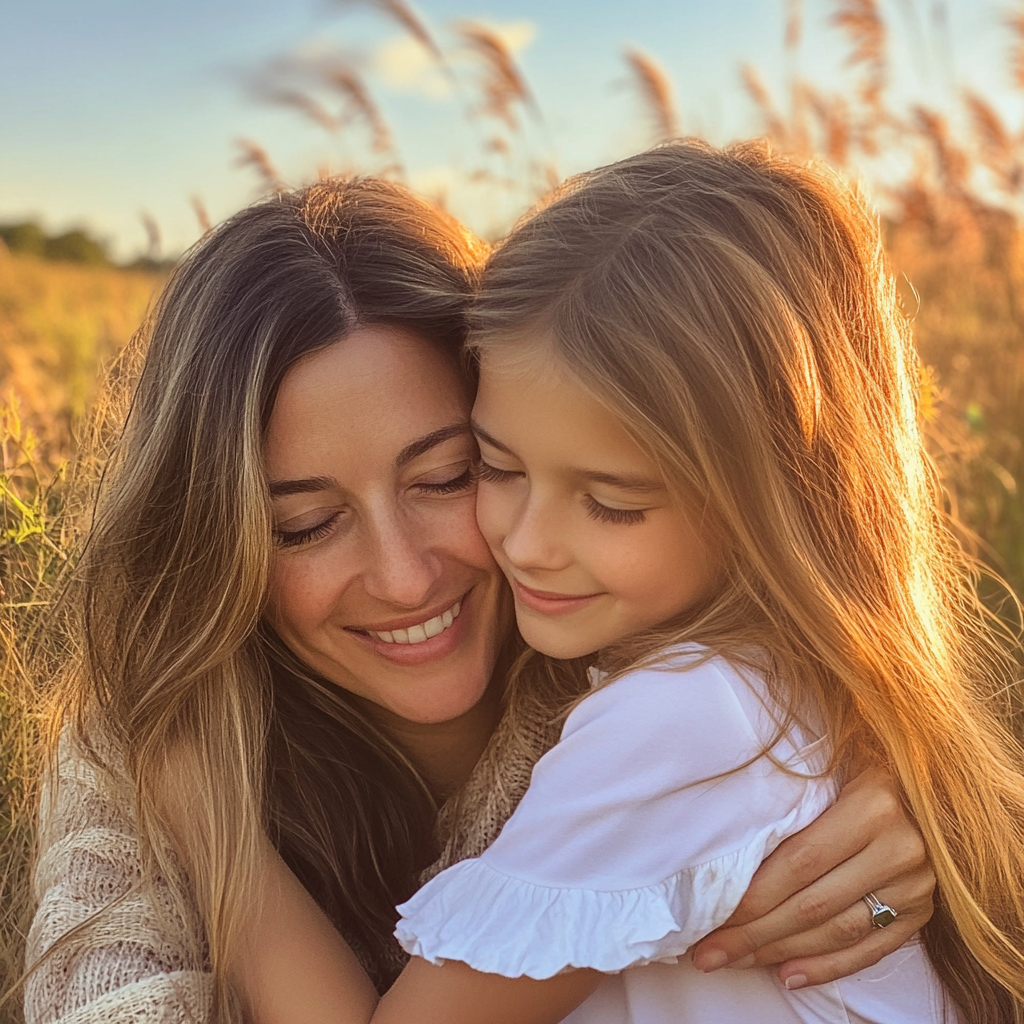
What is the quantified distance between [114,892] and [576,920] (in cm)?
98

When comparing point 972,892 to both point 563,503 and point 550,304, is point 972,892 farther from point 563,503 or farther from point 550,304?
point 550,304

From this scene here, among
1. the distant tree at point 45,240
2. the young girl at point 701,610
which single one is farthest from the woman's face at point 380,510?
the distant tree at point 45,240

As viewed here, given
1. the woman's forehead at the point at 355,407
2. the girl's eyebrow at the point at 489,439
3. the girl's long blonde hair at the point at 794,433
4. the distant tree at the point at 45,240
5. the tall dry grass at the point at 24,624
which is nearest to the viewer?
the girl's long blonde hair at the point at 794,433

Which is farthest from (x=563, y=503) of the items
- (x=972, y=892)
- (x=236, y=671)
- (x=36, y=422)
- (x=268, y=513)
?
(x=36, y=422)

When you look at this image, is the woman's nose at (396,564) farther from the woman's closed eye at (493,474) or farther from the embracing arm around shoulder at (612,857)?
the embracing arm around shoulder at (612,857)

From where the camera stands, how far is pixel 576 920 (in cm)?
173

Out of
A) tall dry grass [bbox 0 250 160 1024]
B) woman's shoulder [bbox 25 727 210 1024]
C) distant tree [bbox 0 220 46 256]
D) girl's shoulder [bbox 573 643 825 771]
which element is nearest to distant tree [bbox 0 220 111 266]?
distant tree [bbox 0 220 46 256]

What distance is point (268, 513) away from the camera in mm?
2166

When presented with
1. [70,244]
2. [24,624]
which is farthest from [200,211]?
[70,244]

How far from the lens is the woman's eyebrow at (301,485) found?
7.20ft

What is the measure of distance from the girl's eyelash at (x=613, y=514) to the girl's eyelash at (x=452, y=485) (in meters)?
0.39

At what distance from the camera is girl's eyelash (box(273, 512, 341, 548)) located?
226 centimetres

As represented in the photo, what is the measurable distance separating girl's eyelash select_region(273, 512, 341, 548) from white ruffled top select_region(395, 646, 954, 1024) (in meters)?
0.66

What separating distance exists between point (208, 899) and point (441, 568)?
75 centimetres
